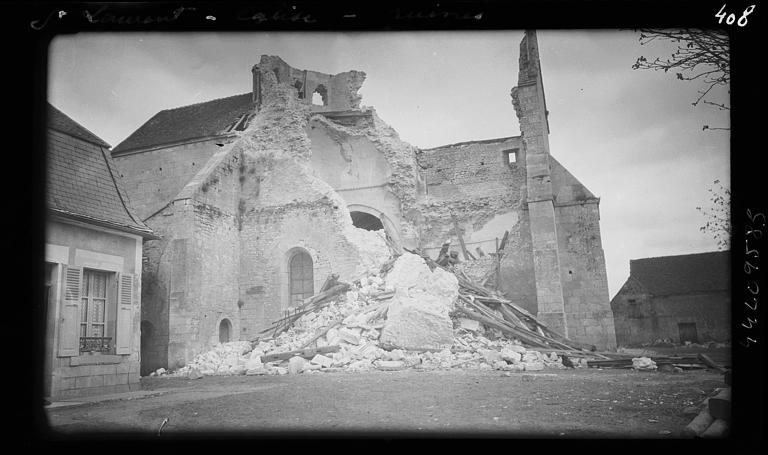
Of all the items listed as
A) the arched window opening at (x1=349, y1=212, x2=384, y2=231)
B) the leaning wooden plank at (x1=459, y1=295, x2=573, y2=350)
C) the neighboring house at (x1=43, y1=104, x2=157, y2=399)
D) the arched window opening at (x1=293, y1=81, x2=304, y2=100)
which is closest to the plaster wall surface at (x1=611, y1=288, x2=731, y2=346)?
the arched window opening at (x1=349, y1=212, x2=384, y2=231)

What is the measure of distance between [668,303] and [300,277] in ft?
55.9

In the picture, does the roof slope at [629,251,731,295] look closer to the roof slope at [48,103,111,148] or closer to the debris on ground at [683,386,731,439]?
the debris on ground at [683,386,731,439]

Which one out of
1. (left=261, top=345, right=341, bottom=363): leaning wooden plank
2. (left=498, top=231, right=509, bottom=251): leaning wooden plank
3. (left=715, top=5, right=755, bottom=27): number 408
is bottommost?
(left=261, top=345, right=341, bottom=363): leaning wooden plank

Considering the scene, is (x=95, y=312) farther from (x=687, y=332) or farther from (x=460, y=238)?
(x=687, y=332)

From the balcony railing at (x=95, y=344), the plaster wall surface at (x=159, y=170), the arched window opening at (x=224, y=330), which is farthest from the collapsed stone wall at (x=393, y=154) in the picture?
the balcony railing at (x=95, y=344)

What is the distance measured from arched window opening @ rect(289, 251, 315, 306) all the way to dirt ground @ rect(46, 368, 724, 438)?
21.0ft

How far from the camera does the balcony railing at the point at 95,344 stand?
27.6 feet

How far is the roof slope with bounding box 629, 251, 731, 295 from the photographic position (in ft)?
74.9

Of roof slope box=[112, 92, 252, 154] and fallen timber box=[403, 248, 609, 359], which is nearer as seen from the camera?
fallen timber box=[403, 248, 609, 359]

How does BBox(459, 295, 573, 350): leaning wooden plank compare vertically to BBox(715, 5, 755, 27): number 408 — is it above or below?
below

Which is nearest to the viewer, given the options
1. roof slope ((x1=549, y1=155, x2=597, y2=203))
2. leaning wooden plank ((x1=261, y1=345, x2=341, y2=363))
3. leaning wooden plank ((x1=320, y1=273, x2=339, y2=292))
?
leaning wooden plank ((x1=261, y1=345, x2=341, y2=363))

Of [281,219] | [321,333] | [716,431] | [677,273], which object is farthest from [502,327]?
[677,273]

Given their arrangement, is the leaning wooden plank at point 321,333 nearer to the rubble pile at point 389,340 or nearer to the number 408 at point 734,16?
the rubble pile at point 389,340

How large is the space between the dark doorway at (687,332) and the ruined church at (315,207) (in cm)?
955
